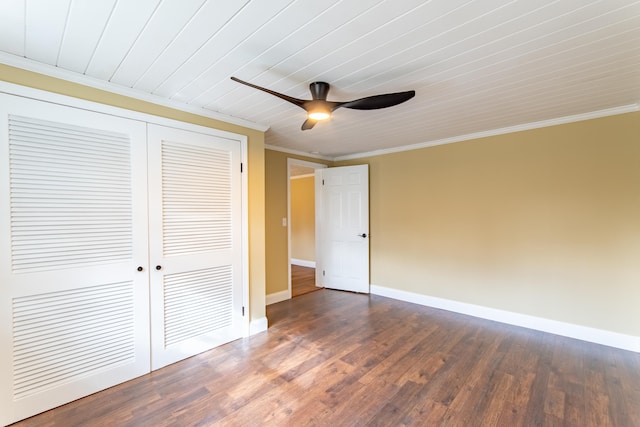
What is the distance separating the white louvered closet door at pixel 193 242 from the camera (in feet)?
7.71

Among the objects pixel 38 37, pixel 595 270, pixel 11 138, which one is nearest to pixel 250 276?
pixel 11 138

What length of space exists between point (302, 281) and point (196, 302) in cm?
296

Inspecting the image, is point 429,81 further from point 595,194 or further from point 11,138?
point 11,138

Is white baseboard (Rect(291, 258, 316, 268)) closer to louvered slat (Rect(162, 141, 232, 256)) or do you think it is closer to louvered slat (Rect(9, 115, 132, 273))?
louvered slat (Rect(162, 141, 232, 256))

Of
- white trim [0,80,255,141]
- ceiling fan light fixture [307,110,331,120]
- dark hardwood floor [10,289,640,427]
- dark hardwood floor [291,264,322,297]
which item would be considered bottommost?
dark hardwood floor [291,264,322,297]

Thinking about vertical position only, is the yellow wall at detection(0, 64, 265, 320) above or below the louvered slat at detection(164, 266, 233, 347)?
above

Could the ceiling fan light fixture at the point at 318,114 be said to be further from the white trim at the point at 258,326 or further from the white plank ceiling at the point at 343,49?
the white trim at the point at 258,326

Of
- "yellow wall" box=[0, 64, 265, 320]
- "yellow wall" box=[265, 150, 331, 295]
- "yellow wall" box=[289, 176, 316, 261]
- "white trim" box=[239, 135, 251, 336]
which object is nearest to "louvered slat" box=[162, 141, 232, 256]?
"white trim" box=[239, 135, 251, 336]

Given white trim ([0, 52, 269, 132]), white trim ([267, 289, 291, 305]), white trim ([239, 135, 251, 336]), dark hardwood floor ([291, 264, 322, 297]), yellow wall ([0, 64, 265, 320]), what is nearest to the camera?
white trim ([0, 52, 269, 132])

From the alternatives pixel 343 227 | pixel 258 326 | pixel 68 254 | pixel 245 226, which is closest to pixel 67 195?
pixel 68 254

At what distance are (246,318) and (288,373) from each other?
0.87m

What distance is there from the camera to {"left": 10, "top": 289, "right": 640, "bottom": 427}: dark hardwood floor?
1812mm

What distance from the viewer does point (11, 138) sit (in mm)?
1756

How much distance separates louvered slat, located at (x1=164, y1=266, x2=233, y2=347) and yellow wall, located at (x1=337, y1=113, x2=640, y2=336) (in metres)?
2.58
